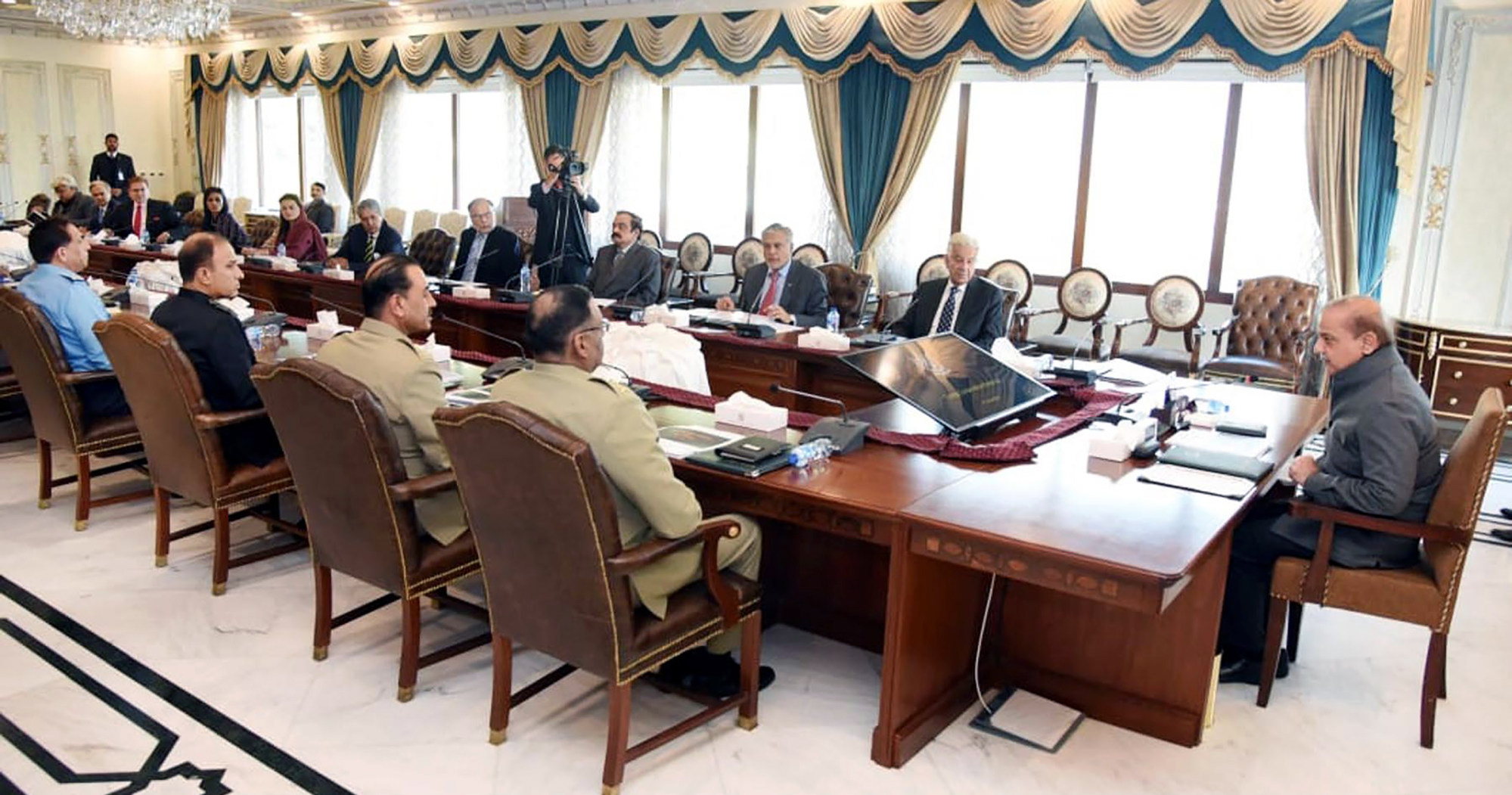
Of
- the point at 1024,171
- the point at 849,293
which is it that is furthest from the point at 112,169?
the point at 1024,171

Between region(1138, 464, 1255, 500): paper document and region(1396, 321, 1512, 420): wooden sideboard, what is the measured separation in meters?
3.78

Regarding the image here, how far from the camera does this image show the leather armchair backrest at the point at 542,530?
2217 mm

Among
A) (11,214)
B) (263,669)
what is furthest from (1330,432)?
(11,214)

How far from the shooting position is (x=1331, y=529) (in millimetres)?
2822

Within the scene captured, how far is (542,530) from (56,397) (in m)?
2.73

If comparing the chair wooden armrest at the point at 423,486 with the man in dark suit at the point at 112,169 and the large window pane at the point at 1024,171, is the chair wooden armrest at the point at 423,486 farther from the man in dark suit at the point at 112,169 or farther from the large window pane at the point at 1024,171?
the man in dark suit at the point at 112,169

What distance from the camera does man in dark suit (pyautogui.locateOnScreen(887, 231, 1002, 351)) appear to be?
16.5 feet

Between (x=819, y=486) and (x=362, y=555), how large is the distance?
4.04 feet

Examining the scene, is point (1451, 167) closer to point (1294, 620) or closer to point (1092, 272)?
point (1092, 272)

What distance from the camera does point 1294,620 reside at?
10.9 ft

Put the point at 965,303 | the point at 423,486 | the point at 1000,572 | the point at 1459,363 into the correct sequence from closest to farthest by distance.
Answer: the point at 1000,572, the point at 423,486, the point at 965,303, the point at 1459,363

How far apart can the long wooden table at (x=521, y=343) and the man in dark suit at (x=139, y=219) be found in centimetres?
187

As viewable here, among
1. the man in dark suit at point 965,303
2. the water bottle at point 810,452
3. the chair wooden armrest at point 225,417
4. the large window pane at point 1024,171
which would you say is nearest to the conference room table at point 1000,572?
the water bottle at point 810,452

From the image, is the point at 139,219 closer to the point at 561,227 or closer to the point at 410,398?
the point at 561,227
